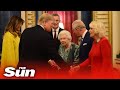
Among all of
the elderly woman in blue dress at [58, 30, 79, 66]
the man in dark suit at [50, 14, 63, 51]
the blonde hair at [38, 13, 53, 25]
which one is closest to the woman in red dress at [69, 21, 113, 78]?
the elderly woman in blue dress at [58, 30, 79, 66]

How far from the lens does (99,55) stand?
4215 millimetres

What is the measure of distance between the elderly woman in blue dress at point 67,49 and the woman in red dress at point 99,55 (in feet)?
0.37

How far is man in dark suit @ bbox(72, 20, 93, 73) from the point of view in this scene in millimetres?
4234

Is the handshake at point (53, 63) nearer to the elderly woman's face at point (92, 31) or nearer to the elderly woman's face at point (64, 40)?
the elderly woman's face at point (64, 40)

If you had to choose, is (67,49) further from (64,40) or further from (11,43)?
(11,43)

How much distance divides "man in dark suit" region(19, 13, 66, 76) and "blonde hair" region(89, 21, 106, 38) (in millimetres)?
609

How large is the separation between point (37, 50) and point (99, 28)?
940mm

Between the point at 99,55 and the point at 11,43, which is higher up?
the point at 11,43

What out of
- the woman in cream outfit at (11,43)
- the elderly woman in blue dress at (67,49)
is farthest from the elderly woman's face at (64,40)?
the woman in cream outfit at (11,43)

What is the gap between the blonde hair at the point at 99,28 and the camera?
4162 millimetres

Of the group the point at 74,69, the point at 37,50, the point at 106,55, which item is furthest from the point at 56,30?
the point at 106,55
